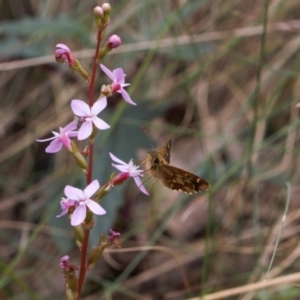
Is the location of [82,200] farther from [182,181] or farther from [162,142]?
[162,142]

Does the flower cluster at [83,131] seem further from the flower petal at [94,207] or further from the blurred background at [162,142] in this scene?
the blurred background at [162,142]

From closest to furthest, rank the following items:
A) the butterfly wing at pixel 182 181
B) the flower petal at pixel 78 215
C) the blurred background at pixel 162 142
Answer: the flower petal at pixel 78 215
the butterfly wing at pixel 182 181
the blurred background at pixel 162 142

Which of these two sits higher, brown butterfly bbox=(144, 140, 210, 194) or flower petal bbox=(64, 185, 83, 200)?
brown butterfly bbox=(144, 140, 210, 194)

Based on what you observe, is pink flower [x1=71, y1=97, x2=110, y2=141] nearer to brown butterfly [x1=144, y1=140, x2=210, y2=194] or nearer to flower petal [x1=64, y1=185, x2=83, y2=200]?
flower petal [x1=64, y1=185, x2=83, y2=200]

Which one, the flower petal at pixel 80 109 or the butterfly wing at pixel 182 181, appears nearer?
the flower petal at pixel 80 109

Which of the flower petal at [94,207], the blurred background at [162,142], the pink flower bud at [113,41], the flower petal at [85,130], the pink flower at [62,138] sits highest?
the blurred background at [162,142]

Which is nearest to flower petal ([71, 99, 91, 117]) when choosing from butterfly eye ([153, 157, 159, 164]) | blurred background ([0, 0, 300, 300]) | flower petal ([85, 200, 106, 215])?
flower petal ([85, 200, 106, 215])

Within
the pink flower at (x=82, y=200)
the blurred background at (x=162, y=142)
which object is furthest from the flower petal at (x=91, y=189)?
the blurred background at (x=162, y=142)

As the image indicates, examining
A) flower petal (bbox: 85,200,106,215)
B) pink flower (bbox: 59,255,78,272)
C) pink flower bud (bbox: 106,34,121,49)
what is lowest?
pink flower (bbox: 59,255,78,272)
